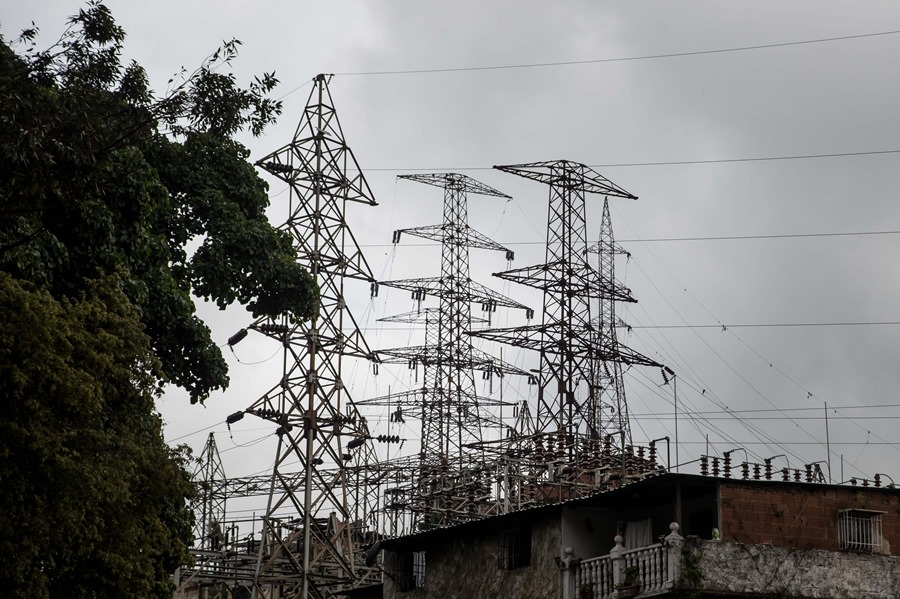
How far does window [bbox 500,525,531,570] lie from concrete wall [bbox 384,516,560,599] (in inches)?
7.6

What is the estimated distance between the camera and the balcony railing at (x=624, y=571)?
28.0 metres

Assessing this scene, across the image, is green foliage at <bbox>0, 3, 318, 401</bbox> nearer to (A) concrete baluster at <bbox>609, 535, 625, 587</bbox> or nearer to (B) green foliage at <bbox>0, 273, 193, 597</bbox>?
(B) green foliage at <bbox>0, 273, 193, 597</bbox>

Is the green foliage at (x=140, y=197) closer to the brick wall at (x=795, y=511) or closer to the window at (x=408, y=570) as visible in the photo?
the window at (x=408, y=570)

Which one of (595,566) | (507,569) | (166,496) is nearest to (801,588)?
(595,566)

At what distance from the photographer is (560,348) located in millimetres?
47281

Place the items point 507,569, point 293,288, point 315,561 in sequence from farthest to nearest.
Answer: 1. point 315,561
2. point 293,288
3. point 507,569

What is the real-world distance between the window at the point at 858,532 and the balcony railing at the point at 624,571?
489 cm

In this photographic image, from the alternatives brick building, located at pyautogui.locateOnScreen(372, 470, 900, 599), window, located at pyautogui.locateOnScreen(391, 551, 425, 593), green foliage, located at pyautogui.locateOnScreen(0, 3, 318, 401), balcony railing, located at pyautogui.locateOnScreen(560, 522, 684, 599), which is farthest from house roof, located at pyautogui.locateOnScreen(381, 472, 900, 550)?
green foliage, located at pyautogui.locateOnScreen(0, 3, 318, 401)

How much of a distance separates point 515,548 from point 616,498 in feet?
14.9

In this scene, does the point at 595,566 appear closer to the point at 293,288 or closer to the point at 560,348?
the point at 293,288

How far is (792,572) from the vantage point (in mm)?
28969

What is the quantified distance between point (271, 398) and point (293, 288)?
17.6 feet

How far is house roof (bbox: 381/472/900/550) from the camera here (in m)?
29.0

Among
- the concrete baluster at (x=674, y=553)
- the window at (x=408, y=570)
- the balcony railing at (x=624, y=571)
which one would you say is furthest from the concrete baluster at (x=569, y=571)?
the window at (x=408, y=570)
